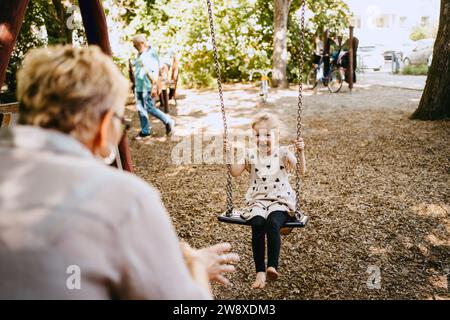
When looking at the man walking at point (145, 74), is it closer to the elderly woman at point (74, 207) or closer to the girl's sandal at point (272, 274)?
the girl's sandal at point (272, 274)

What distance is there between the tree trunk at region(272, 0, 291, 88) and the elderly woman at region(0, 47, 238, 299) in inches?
492

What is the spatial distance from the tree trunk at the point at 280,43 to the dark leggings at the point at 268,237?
1097 centimetres

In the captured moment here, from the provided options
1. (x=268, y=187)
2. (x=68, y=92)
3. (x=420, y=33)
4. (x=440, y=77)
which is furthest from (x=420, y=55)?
(x=68, y=92)

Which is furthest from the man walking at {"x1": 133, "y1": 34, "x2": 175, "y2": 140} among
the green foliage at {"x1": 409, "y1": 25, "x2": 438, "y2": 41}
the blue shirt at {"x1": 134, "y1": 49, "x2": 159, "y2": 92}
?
the green foliage at {"x1": 409, "y1": 25, "x2": 438, "y2": 41}

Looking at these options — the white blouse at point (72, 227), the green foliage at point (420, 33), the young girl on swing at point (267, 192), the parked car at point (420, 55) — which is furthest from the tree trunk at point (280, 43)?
the green foliage at point (420, 33)

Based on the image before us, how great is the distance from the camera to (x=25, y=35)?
432 inches

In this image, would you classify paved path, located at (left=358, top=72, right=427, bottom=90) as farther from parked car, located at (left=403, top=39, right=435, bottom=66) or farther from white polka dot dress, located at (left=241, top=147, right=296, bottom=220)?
white polka dot dress, located at (left=241, top=147, right=296, bottom=220)

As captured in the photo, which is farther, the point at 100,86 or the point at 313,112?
the point at 313,112

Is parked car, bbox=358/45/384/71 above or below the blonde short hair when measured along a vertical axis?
above

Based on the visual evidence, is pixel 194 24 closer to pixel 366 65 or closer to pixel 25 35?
pixel 25 35

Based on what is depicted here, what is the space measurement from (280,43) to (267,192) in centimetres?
1082

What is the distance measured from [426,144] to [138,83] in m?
4.57

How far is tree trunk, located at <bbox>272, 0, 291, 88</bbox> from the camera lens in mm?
12851
